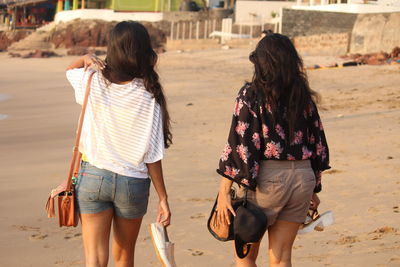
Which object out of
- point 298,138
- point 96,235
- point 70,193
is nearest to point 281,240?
point 298,138

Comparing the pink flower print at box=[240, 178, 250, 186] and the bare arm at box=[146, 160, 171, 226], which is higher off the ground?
the pink flower print at box=[240, 178, 250, 186]

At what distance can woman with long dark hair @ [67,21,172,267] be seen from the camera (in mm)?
3734

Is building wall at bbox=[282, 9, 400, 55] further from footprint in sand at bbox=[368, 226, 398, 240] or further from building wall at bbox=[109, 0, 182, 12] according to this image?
building wall at bbox=[109, 0, 182, 12]

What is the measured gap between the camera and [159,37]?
41.5 meters

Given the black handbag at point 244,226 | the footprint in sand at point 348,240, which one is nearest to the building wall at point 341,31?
the footprint in sand at point 348,240

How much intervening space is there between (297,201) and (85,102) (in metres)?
1.13

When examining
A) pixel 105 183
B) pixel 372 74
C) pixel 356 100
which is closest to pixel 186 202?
pixel 105 183

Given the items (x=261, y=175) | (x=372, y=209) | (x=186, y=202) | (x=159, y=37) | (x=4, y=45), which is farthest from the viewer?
(x=4, y=45)

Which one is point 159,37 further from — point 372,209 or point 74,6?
point 372,209

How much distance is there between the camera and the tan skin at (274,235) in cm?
376

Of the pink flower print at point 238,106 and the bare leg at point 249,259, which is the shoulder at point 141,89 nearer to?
the pink flower print at point 238,106

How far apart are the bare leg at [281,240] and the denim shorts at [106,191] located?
0.67 metres

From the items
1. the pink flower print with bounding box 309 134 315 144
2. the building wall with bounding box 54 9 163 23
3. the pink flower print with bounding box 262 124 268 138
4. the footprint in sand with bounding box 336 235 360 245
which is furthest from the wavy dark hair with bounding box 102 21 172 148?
the building wall with bounding box 54 9 163 23

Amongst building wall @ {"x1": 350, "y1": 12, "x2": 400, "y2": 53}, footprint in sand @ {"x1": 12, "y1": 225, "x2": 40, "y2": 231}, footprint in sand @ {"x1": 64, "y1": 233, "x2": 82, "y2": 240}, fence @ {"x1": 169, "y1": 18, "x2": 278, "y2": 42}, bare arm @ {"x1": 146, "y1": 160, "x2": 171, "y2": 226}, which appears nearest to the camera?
bare arm @ {"x1": 146, "y1": 160, "x2": 171, "y2": 226}
